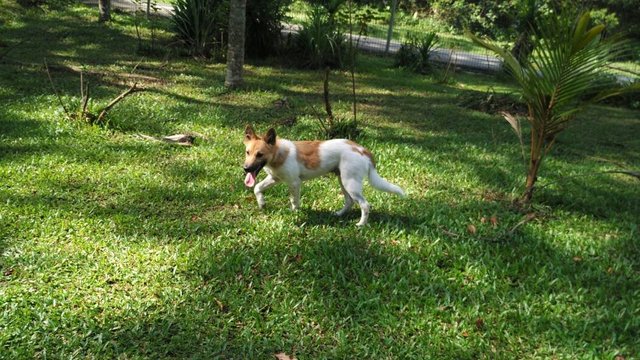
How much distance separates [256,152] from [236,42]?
6.80m

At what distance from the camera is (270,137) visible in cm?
459

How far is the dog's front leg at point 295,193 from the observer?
4.91 m

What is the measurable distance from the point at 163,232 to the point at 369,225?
203 cm

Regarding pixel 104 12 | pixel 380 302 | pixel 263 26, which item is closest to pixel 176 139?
pixel 380 302

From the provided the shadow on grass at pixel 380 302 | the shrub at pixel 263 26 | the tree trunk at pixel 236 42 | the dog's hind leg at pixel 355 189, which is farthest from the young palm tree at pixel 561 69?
the shrub at pixel 263 26

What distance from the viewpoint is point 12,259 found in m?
4.02

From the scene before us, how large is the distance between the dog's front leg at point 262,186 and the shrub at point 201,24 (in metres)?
9.34

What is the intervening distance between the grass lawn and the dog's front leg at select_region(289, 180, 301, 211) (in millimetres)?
119

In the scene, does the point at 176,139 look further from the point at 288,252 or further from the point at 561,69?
the point at 561,69

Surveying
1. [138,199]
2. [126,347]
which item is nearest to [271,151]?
[138,199]

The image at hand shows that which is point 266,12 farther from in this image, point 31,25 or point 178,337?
point 178,337

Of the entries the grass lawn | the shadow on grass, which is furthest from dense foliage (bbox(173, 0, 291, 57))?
the shadow on grass

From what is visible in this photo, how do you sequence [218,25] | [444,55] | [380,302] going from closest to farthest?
[380,302] → [218,25] → [444,55]

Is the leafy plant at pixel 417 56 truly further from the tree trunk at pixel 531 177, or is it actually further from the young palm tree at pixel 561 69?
the young palm tree at pixel 561 69
